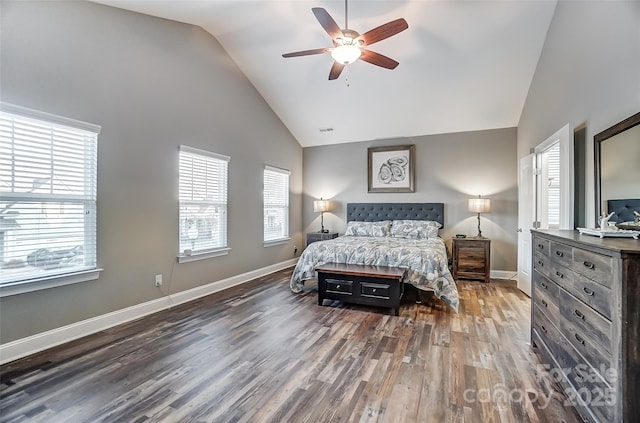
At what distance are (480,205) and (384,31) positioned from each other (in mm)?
3601

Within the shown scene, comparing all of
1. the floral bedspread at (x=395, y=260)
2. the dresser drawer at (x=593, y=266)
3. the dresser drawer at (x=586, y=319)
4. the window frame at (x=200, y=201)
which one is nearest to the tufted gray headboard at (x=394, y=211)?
the floral bedspread at (x=395, y=260)

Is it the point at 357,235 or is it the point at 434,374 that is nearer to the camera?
the point at 434,374

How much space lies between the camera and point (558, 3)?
3.36m

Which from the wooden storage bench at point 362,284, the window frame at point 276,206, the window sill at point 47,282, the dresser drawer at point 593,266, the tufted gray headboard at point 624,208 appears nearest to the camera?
the dresser drawer at point 593,266

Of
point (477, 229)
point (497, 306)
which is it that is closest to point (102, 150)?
point (497, 306)

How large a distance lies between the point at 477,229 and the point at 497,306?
203 cm

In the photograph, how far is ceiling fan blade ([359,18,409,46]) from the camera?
266 cm

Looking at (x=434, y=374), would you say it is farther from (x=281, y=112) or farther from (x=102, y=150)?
(x=281, y=112)

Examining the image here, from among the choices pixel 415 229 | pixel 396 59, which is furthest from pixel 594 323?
pixel 396 59

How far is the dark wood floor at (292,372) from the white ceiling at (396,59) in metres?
3.39

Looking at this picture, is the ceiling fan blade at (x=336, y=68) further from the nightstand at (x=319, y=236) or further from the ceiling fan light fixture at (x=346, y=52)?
the nightstand at (x=319, y=236)

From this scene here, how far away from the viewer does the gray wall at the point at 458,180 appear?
209 inches

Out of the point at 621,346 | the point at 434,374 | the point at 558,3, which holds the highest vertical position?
the point at 558,3

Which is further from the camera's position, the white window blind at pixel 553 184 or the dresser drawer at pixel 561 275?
the white window blind at pixel 553 184
